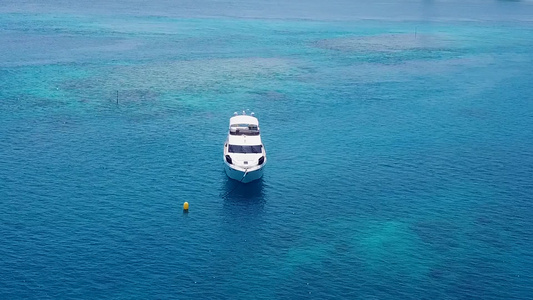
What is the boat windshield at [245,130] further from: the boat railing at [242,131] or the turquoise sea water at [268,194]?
the turquoise sea water at [268,194]

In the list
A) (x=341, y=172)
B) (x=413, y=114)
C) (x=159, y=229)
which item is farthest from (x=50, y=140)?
(x=413, y=114)

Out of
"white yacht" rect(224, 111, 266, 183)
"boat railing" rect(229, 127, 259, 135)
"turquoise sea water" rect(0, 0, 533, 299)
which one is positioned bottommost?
"turquoise sea water" rect(0, 0, 533, 299)

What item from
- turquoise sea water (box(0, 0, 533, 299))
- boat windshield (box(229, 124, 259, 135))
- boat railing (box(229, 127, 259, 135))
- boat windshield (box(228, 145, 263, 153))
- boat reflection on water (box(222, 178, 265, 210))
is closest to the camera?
turquoise sea water (box(0, 0, 533, 299))

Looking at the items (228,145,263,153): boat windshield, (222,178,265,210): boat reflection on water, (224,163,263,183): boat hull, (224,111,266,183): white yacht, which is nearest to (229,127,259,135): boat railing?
(224,111,266,183): white yacht

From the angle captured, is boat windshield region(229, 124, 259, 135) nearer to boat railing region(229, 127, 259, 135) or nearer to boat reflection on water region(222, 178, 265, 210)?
boat railing region(229, 127, 259, 135)

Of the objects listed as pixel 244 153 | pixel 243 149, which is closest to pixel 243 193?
pixel 244 153

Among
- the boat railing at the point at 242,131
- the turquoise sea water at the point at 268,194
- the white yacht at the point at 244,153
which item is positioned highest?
the boat railing at the point at 242,131

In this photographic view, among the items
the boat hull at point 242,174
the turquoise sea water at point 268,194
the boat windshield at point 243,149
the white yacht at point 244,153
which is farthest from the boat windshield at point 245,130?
the boat hull at point 242,174
